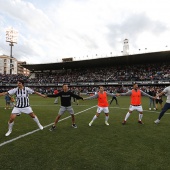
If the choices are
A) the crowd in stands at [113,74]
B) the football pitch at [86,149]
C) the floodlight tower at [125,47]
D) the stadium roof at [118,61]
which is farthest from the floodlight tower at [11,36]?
the football pitch at [86,149]

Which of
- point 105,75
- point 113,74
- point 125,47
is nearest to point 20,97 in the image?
point 113,74

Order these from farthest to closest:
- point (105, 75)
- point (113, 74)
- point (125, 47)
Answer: point (105, 75)
point (113, 74)
point (125, 47)

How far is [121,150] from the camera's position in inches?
219

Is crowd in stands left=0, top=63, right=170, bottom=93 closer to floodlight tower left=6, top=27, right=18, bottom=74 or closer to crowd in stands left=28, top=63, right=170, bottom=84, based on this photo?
crowd in stands left=28, top=63, right=170, bottom=84

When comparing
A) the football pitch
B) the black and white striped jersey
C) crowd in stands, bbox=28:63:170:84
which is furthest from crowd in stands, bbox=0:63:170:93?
the black and white striped jersey

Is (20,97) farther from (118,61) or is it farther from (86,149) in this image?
(118,61)

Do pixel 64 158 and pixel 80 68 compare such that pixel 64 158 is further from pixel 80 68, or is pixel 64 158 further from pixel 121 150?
pixel 80 68

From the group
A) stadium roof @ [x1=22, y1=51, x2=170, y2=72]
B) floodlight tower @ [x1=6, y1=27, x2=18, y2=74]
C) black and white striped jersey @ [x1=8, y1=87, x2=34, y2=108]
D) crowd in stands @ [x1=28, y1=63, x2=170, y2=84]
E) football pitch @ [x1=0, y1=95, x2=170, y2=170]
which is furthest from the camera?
floodlight tower @ [x1=6, y1=27, x2=18, y2=74]

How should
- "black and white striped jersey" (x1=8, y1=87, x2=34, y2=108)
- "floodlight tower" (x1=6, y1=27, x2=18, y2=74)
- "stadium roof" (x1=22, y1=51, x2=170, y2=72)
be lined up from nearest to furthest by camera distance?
"black and white striped jersey" (x1=8, y1=87, x2=34, y2=108), "stadium roof" (x1=22, y1=51, x2=170, y2=72), "floodlight tower" (x1=6, y1=27, x2=18, y2=74)

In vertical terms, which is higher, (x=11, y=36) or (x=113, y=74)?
(x=11, y=36)

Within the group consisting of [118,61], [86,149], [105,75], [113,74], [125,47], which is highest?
[125,47]

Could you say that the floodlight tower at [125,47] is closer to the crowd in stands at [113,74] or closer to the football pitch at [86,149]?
the crowd in stands at [113,74]

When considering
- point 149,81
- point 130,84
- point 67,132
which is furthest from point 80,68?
point 67,132

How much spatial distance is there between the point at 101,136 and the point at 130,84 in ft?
137
